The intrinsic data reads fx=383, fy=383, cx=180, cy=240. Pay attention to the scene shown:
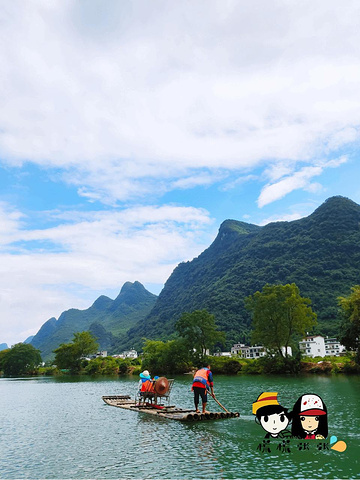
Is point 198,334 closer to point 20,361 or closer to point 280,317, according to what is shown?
point 280,317

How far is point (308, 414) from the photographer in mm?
10859

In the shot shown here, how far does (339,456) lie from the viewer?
37.6ft

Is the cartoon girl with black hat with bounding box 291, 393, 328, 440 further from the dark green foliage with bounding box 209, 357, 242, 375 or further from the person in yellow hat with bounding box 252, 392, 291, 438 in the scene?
the dark green foliage with bounding box 209, 357, 242, 375

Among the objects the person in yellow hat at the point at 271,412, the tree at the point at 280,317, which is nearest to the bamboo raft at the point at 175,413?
the person in yellow hat at the point at 271,412

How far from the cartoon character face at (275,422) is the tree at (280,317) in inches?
1940

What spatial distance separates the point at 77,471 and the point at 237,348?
136 m

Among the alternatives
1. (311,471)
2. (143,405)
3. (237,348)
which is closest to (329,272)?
(237,348)

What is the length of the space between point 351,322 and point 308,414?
4232 centimetres

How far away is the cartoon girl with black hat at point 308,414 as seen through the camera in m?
10.6

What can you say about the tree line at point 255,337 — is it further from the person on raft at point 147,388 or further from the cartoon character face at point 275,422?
the cartoon character face at point 275,422

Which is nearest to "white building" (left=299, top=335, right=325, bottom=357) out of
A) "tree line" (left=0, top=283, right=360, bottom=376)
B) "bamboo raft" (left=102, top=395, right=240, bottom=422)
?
"tree line" (left=0, top=283, right=360, bottom=376)

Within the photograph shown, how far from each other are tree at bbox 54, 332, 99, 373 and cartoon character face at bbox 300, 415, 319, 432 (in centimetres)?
10481

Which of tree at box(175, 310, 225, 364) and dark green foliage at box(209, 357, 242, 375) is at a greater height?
tree at box(175, 310, 225, 364)

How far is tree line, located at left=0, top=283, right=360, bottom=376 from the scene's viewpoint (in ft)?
176
